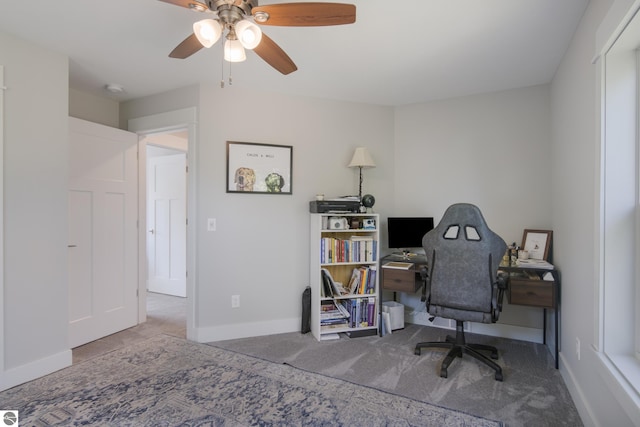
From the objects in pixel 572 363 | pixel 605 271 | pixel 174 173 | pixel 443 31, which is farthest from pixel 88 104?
pixel 572 363

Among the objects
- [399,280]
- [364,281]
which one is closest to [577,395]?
[399,280]

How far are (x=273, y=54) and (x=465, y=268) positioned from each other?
1.89 m

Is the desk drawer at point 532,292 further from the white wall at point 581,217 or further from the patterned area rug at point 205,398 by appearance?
the patterned area rug at point 205,398

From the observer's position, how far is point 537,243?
112 inches

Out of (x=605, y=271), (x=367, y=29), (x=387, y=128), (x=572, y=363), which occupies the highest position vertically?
(x=367, y=29)

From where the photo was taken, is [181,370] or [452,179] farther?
[452,179]

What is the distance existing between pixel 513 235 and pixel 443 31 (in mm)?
2005

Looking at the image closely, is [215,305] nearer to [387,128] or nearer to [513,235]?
[387,128]

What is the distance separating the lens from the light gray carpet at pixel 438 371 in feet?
6.38

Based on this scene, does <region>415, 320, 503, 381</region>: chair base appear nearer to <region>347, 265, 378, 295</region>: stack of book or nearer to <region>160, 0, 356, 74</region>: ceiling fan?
<region>347, 265, 378, 295</region>: stack of book

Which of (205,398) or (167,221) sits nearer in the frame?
(205,398)

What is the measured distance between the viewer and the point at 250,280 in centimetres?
313

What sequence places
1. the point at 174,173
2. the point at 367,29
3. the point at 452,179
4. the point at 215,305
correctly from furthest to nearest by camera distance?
the point at 174,173 → the point at 452,179 → the point at 215,305 → the point at 367,29

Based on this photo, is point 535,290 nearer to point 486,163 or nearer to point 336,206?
point 486,163
